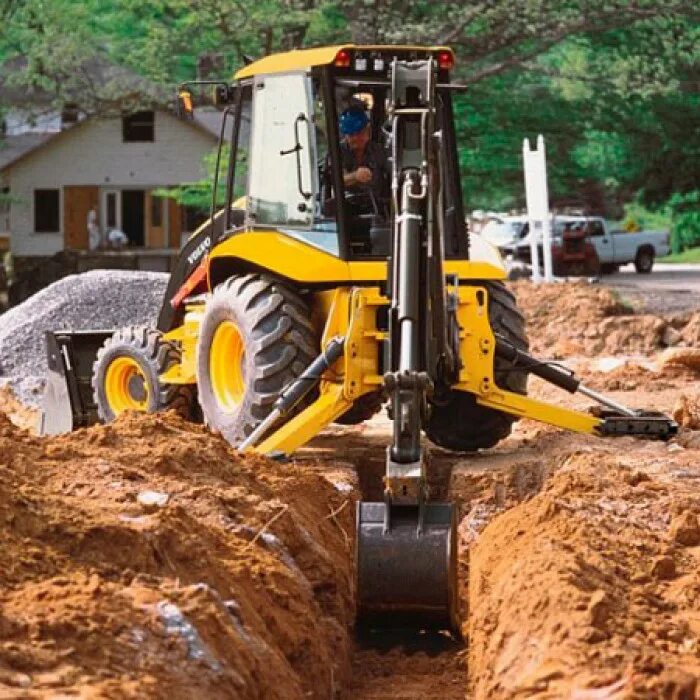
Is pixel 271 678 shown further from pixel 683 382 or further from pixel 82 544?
pixel 683 382

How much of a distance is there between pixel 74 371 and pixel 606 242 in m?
28.8

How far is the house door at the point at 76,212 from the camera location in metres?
57.7

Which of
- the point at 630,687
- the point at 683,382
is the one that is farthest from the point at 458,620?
the point at 683,382

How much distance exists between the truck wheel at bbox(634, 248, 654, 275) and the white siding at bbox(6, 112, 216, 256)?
55.8 feet

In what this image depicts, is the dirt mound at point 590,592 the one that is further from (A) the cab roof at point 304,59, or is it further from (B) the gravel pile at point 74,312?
(B) the gravel pile at point 74,312

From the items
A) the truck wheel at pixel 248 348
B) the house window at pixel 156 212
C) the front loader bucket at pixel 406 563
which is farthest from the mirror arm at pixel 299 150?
the house window at pixel 156 212

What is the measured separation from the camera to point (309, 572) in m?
9.42

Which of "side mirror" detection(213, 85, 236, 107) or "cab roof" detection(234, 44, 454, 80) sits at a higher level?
"cab roof" detection(234, 44, 454, 80)

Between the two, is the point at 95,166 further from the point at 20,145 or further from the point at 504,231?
the point at 504,231

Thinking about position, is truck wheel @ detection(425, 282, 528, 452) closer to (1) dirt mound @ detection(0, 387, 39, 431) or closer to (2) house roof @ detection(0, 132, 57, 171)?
(1) dirt mound @ detection(0, 387, 39, 431)

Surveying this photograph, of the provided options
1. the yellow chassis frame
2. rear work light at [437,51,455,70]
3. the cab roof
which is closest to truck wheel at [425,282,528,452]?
the yellow chassis frame

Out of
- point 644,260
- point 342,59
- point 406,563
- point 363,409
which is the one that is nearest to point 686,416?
point 363,409

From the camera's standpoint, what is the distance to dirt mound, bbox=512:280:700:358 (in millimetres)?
23688

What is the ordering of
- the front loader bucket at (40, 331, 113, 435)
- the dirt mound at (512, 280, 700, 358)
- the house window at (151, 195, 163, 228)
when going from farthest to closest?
the house window at (151, 195, 163, 228) → the dirt mound at (512, 280, 700, 358) → the front loader bucket at (40, 331, 113, 435)
